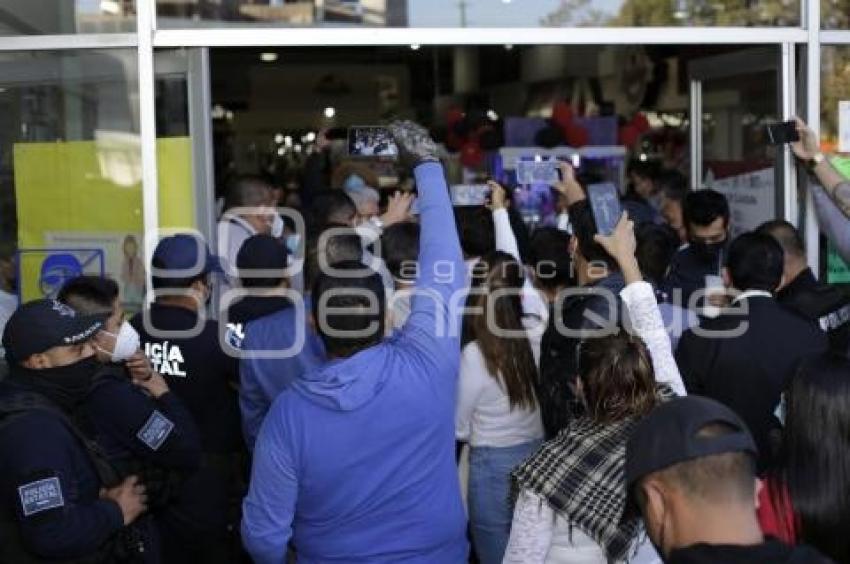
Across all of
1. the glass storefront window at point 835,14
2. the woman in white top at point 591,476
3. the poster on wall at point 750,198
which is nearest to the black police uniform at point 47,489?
the woman in white top at point 591,476

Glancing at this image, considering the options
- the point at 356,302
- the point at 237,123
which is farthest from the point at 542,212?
the point at 237,123

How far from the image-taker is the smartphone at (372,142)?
3.41 metres

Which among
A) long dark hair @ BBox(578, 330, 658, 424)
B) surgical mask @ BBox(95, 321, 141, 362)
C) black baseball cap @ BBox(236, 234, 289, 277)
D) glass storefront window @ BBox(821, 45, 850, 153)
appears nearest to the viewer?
long dark hair @ BBox(578, 330, 658, 424)

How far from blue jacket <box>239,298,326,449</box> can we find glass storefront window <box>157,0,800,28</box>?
7.26 ft

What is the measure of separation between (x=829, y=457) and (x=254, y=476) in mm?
1356

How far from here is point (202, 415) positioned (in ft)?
14.6

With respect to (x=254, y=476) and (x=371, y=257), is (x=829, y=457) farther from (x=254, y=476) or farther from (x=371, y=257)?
(x=371, y=257)

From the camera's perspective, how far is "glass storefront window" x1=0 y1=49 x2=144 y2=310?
19.0ft

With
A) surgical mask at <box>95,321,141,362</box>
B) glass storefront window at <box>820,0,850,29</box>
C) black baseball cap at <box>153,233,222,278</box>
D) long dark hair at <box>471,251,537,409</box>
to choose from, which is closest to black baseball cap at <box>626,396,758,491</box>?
surgical mask at <box>95,321,141,362</box>

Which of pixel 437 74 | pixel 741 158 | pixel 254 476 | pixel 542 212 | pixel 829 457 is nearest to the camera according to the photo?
pixel 829 457

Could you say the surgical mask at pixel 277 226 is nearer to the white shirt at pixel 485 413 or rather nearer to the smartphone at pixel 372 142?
the white shirt at pixel 485 413

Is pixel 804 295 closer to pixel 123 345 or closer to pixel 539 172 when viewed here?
pixel 539 172

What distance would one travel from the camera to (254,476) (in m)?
2.96

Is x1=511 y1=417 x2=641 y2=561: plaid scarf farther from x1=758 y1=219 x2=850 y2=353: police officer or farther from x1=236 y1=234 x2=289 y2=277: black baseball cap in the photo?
x1=236 y1=234 x2=289 y2=277: black baseball cap
